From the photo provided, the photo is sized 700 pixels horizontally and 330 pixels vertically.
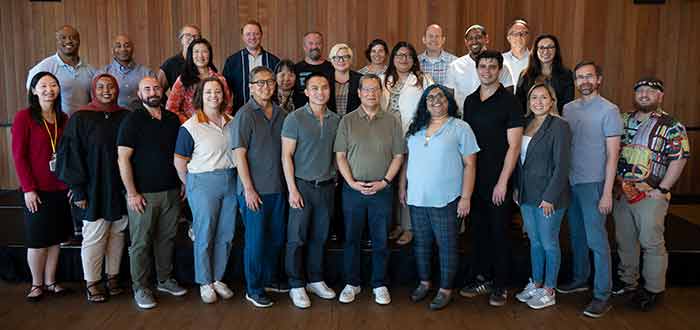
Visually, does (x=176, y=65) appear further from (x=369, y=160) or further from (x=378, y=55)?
(x=369, y=160)

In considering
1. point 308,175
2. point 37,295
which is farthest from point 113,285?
point 308,175

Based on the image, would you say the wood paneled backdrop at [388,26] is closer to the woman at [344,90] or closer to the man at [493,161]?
the woman at [344,90]

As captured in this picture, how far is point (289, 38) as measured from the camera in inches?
248

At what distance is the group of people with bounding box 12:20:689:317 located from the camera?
3504 millimetres

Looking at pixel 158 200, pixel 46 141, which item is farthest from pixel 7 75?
pixel 158 200

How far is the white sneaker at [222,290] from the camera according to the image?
384 centimetres

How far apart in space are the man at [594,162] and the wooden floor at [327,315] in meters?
0.21

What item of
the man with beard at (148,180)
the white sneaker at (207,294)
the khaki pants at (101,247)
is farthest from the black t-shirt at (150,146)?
the white sneaker at (207,294)

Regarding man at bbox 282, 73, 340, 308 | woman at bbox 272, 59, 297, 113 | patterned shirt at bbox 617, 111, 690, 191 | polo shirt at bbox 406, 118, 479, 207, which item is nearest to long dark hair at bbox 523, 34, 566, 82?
patterned shirt at bbox 617, 111, 690, 191

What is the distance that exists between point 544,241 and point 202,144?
2095mm

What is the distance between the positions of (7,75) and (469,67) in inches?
196

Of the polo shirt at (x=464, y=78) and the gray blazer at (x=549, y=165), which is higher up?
the polo shirt at (x=464, y=78)

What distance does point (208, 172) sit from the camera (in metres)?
3.59

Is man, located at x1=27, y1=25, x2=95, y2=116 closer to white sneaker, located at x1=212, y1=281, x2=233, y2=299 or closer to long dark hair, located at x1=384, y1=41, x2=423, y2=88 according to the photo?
white sneaker, located at x1=212, y1=281, x2=233, y2=299
